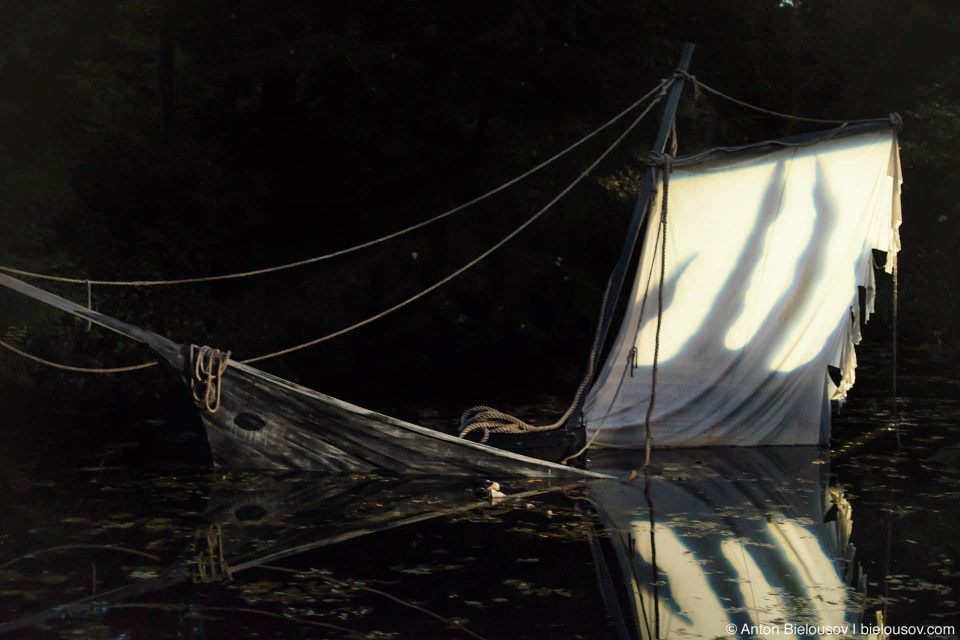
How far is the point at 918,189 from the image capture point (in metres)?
21.0

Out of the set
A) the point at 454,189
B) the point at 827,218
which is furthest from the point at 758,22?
the point at 827,218

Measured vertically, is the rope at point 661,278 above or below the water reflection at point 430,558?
above

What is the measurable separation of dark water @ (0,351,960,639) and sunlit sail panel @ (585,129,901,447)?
523 mm

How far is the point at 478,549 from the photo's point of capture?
22.3ft

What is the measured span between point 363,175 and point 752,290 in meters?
7.84

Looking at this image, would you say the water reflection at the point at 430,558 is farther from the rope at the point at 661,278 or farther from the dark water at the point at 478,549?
the rope at the point at 661,278

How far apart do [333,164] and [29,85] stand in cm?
427

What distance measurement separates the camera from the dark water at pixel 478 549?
5578mm

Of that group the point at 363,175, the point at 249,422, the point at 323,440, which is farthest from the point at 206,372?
the point at 363,175

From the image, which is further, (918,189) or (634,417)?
(918,189)

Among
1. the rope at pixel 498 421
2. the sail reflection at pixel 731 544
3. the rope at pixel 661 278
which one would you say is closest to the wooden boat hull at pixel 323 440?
the rope at pixel 498 421

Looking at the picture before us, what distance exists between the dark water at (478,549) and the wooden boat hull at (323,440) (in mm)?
169

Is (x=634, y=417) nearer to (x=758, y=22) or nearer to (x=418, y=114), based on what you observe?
(x=418, y=114)

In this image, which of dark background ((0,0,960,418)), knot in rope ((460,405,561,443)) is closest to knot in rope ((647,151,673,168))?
knot in rope ((460,405,561,443))
